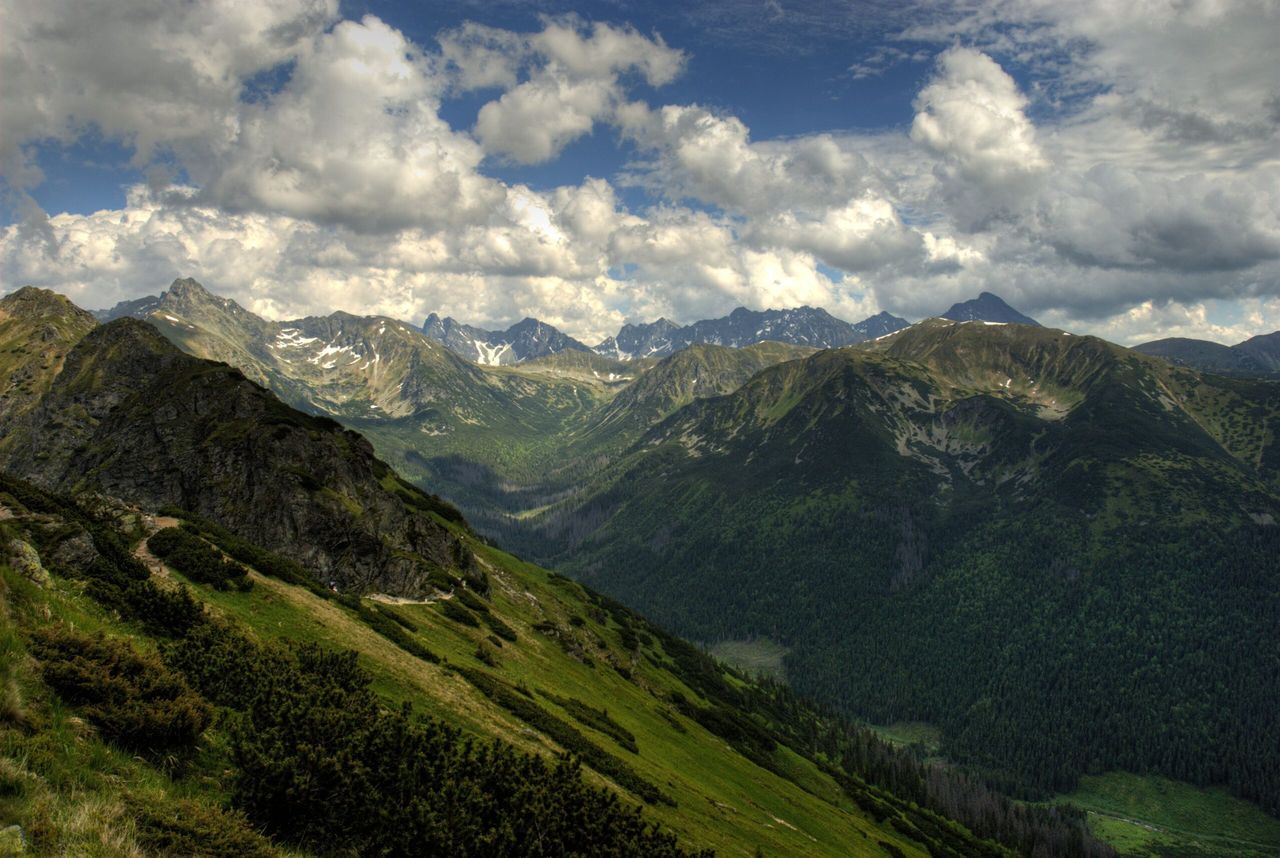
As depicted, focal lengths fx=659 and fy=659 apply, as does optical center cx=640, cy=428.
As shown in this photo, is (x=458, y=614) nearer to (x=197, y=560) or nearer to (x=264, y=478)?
(x=197, y=560)

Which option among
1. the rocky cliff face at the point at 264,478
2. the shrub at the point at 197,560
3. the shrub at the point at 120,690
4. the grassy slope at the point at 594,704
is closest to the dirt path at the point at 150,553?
the shrub at the point at 197,560

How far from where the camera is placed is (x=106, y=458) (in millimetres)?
106750

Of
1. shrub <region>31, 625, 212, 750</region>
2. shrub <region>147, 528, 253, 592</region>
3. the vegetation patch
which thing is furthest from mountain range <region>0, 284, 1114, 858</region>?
the vegetation patch

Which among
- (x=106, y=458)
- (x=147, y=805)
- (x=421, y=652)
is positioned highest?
(x=147, y=805)

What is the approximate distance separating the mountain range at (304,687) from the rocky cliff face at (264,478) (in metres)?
0.41

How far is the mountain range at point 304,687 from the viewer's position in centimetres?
1555

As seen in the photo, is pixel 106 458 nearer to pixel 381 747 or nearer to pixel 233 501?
pixel 233 501

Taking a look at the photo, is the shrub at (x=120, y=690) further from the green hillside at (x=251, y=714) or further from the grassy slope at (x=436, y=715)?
the grassy slope at (x=436, y=715)

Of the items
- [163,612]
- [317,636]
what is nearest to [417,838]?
[163,612]

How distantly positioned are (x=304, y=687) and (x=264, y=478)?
72.6 metres

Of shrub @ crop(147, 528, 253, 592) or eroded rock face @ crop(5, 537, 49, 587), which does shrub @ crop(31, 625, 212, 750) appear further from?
shrub @ crop(147, 528, 253, 592)

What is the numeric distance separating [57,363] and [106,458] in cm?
13116

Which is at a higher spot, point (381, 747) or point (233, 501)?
point (381, 747)

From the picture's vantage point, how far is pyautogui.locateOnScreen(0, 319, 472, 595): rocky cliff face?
79062mm
